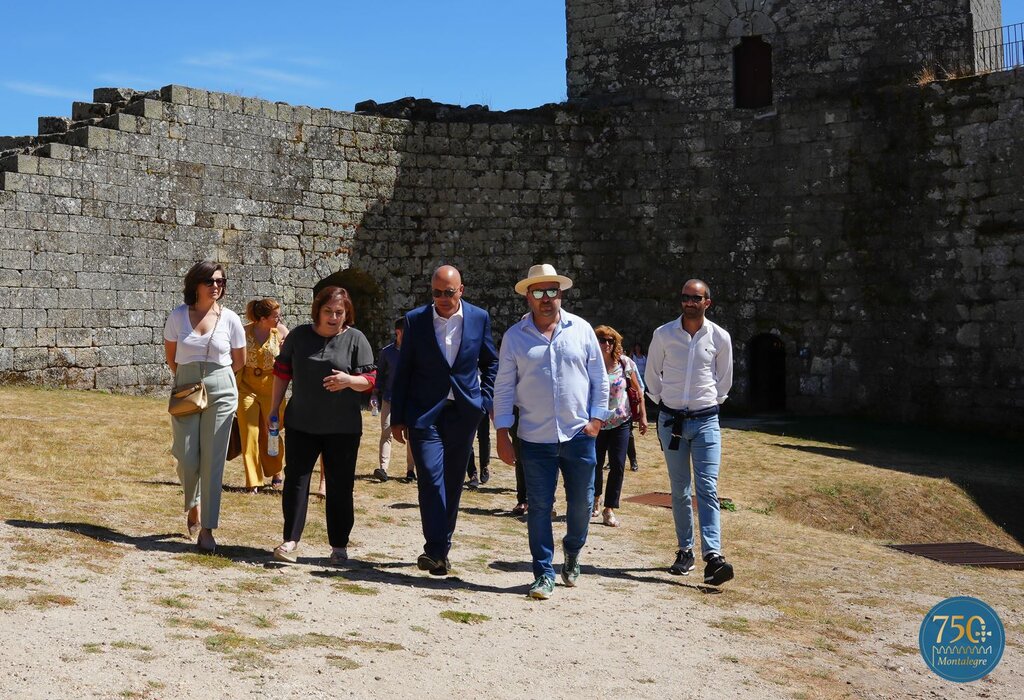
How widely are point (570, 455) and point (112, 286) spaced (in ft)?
33.4

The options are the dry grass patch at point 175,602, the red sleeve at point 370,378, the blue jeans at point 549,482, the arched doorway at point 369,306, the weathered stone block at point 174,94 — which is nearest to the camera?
the dry grass patch at point 175,602

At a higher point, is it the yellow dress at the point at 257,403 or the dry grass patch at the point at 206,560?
the yellow dress at the point at 257,403

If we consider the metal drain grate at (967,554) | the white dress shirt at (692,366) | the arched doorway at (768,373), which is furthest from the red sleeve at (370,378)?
the arched doorway at (768,373)

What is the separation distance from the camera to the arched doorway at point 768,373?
1784cm

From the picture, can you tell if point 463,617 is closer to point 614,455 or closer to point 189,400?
point 189,400

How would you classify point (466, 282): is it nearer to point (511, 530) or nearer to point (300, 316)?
point (300, 316)

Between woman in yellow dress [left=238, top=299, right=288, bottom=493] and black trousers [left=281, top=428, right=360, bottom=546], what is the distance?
7.73 ft

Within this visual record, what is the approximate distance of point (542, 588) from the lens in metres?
5.79

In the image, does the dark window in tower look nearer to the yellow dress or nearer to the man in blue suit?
the yellow dress

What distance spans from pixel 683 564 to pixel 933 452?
27.4ft

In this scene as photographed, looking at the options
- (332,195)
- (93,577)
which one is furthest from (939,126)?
(93,577)

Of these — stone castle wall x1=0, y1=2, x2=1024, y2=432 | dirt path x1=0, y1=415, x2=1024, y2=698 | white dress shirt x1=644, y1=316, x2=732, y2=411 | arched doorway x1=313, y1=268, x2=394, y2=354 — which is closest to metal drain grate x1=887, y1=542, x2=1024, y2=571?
dirt path x1=0, y1=415, x2=1024, y2=698

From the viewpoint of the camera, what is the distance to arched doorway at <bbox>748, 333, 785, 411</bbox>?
17.8 metres

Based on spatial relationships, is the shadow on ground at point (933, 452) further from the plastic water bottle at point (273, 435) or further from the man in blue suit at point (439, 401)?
the plastic water bottle at point (273, 435)
